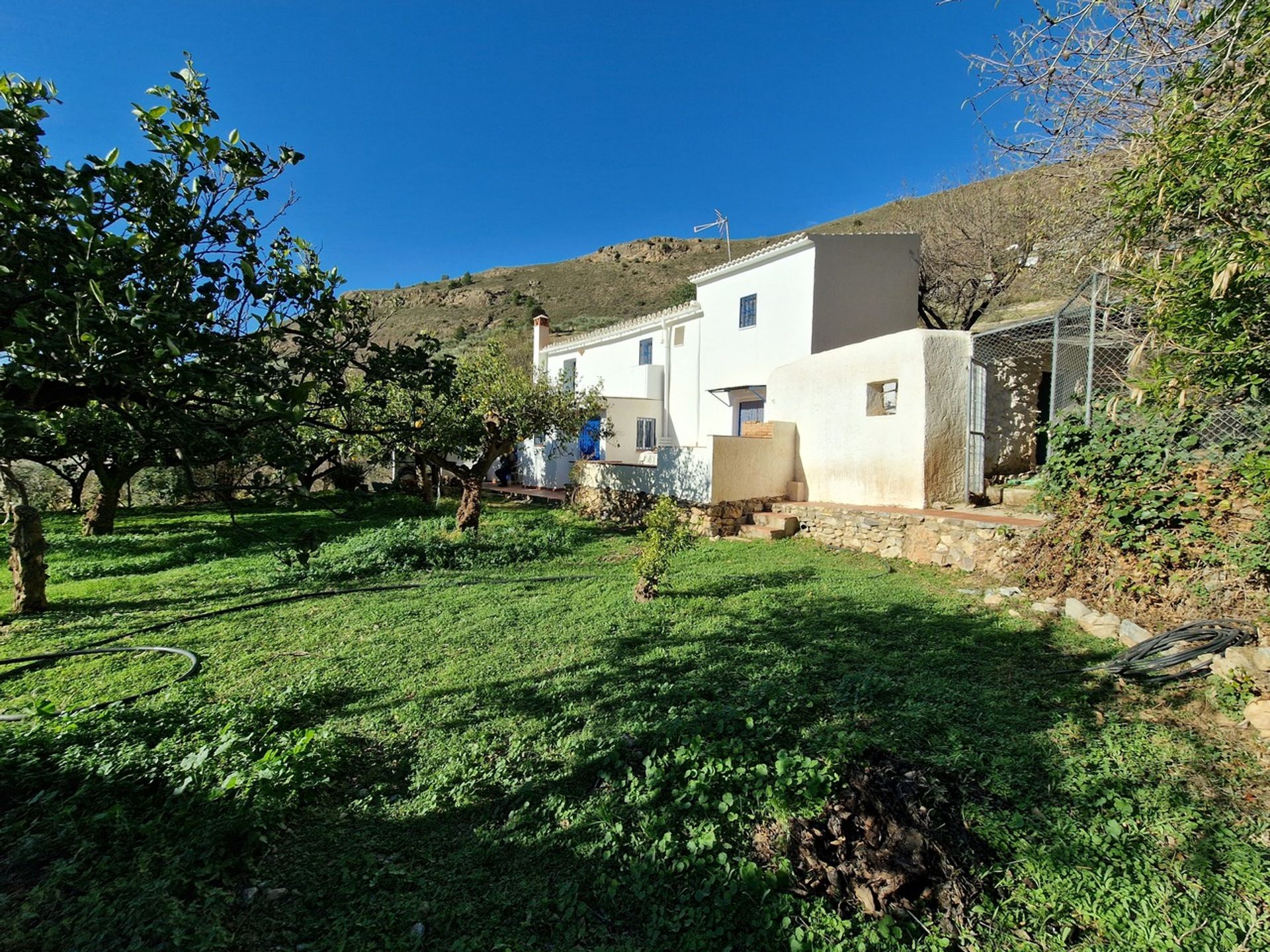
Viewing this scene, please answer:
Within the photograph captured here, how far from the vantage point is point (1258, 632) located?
4551 mm

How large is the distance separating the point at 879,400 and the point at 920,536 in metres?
3.04

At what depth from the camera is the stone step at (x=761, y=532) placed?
36.6 ft

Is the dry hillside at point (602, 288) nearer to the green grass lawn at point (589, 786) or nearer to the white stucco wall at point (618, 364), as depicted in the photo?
the white stucco wall at point (618, 364)

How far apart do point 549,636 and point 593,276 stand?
5565 centimetres

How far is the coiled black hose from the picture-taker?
4.39 m

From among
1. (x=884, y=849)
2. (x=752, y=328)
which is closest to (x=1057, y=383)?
(x=752, y=328)

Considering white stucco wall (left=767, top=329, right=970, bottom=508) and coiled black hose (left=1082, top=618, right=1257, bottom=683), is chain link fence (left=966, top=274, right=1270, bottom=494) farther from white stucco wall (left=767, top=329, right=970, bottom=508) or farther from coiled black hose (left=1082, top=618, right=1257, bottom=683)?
coiled black hose (left=1082, top=618, right=1257, bottom=683)

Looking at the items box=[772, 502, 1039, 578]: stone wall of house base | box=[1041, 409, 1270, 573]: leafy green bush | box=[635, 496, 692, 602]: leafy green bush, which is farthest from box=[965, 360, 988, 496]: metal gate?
box=[635, 496, 692, 602]: leafy green bush

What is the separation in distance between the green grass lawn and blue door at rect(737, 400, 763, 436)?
1106 centimetres

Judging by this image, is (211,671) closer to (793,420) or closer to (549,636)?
(549,636)

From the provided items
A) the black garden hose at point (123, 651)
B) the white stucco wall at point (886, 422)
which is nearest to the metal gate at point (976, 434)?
the white stucco wall at point (886, 422)

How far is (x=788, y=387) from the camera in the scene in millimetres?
13031

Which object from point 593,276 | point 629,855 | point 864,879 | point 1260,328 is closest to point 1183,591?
point 1260,328

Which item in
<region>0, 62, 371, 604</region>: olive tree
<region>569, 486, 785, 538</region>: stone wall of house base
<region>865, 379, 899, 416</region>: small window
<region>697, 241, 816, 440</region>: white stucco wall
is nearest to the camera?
<region>0, 62, 371, 604</region>: olive tree
